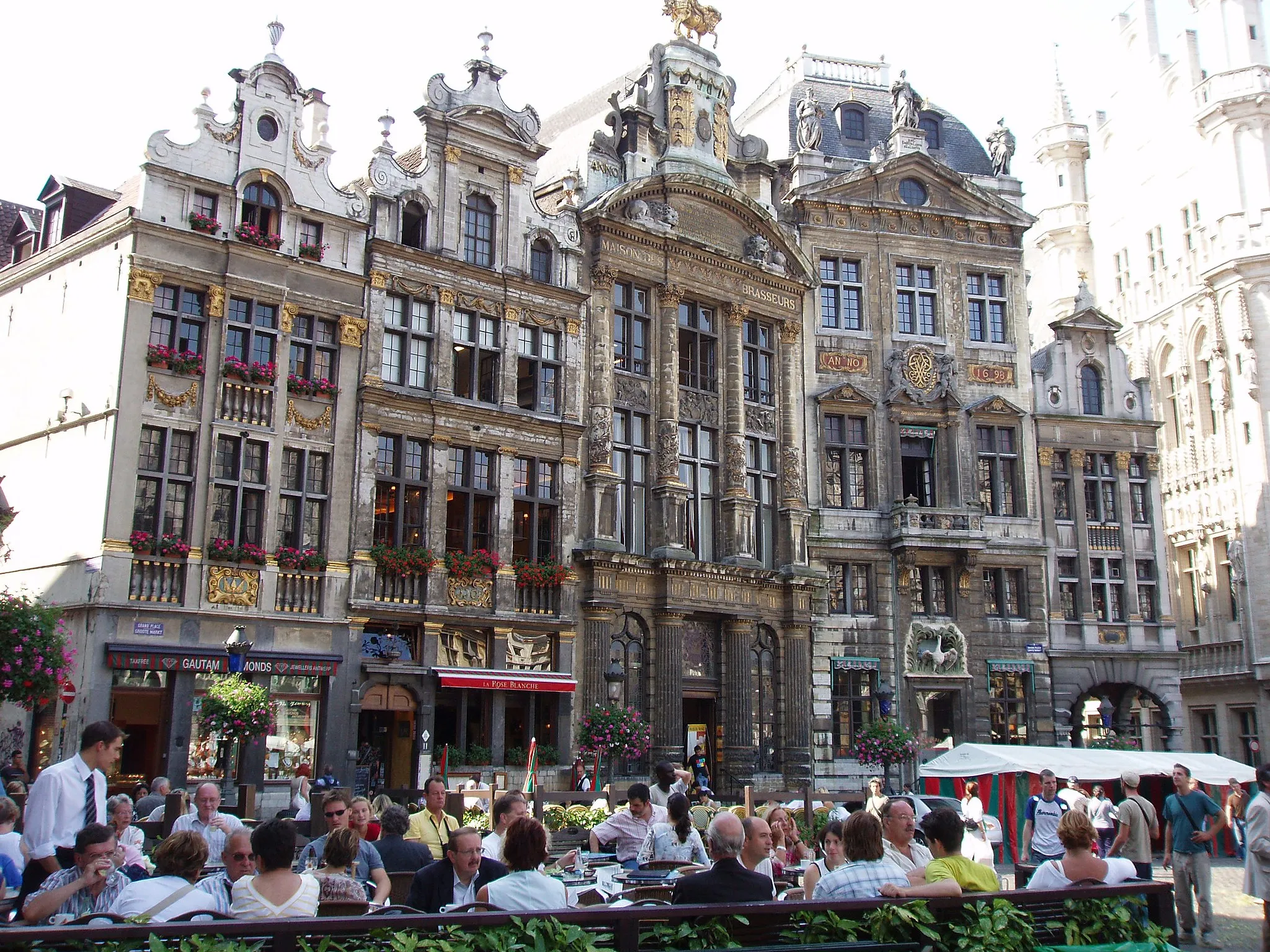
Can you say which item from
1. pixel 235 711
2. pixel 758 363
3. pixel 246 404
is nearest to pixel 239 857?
pixel 235 711

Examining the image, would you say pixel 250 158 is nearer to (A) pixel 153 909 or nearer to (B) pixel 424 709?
(B) pixel 424 709

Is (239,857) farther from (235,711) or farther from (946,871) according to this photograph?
(235,711)

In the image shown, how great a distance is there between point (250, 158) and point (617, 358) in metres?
10.3

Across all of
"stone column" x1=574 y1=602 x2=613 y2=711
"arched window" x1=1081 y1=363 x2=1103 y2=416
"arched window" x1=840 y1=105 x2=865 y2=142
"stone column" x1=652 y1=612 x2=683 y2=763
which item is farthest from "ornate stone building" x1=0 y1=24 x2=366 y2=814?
"arched window" x1=1081 y1=363 x2=1103 y2=416

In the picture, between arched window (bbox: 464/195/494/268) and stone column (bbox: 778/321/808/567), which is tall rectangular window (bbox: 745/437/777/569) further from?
arched window (bbox: 464/195/494/268)

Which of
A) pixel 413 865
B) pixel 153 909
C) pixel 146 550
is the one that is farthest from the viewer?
pixel 146 550

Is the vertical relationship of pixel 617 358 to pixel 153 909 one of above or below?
above

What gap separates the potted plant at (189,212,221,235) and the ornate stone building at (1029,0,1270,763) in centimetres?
2825

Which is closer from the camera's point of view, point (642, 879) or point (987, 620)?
point (642, 879)

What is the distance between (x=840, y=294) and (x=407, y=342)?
47.6ft

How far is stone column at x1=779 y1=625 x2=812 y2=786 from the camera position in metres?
32.8

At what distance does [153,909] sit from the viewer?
7.17 m

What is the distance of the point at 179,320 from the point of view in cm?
2441

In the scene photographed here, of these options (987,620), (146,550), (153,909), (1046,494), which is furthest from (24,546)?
(1046,494)
